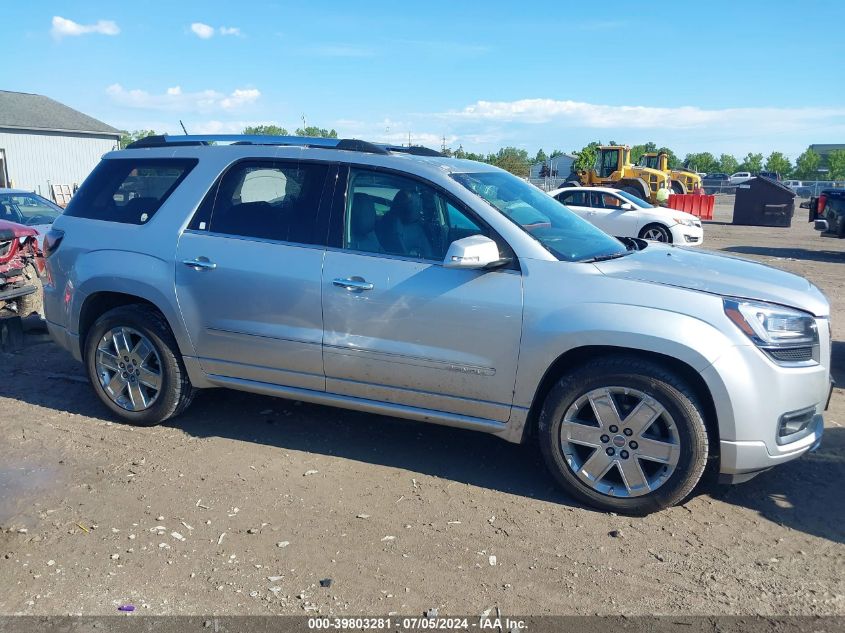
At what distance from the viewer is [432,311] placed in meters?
4.16

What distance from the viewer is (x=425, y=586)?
131 inches

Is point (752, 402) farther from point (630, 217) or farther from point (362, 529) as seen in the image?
point (630, 217)

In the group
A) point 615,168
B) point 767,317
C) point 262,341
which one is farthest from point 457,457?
point 615,168

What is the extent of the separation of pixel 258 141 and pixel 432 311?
6.02 ft

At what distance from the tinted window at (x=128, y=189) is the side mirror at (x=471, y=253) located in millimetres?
2128

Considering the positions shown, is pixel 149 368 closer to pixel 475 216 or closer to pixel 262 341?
pixel 262 341

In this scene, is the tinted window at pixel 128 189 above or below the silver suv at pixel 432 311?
above

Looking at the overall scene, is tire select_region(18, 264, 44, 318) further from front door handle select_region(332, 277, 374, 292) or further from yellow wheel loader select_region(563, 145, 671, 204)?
yellow wheel loader select_region(563, 145, 671, 204)

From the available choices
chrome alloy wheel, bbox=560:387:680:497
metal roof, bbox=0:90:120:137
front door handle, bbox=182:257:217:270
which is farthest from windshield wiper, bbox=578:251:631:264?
metal roof, bbox=0:90:120:137

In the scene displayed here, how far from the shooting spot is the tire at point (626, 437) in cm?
379

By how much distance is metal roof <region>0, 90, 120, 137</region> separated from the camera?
116 feet

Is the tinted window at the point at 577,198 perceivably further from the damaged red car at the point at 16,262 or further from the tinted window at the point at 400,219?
the tinted window at the point at 400,219

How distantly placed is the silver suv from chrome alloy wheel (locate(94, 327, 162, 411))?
Result: 15 millimetres

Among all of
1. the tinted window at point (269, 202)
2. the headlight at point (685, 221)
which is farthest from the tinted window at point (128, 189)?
the headlight at point (685, 221)
